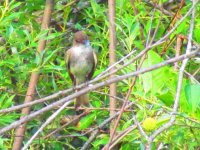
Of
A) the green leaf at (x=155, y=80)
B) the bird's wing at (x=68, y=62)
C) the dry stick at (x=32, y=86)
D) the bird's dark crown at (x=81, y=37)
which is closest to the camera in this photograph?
the green leaf at (x=155, y=80)

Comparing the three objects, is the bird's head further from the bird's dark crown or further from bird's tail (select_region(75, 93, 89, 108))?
bird's tail (select_region(75, 93, 89, 108))

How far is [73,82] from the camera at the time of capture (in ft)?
13.3

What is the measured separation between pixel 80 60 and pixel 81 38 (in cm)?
35

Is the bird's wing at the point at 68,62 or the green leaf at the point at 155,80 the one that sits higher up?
the green leaf at the point at 155,80

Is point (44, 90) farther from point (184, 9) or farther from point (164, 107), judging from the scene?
point (164, 107)

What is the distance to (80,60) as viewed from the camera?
4535 millimetres

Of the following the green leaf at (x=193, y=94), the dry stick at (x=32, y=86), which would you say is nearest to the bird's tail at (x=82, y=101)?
the dry stick at (x=32, y=86)

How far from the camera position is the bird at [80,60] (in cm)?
421

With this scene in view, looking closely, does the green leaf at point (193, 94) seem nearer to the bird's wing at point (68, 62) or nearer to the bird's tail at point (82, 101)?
the bird's tail at point (82, 101)

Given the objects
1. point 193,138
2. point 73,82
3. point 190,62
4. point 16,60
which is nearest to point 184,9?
point 190,62

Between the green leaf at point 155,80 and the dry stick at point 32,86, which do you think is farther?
the dry stick at point 32,86

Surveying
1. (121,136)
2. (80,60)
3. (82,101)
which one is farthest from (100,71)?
(121,136)

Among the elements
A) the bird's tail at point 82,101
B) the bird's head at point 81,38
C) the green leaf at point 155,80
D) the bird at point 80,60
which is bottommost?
the bird's tail at point 82,101

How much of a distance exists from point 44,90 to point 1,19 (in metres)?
0.65
